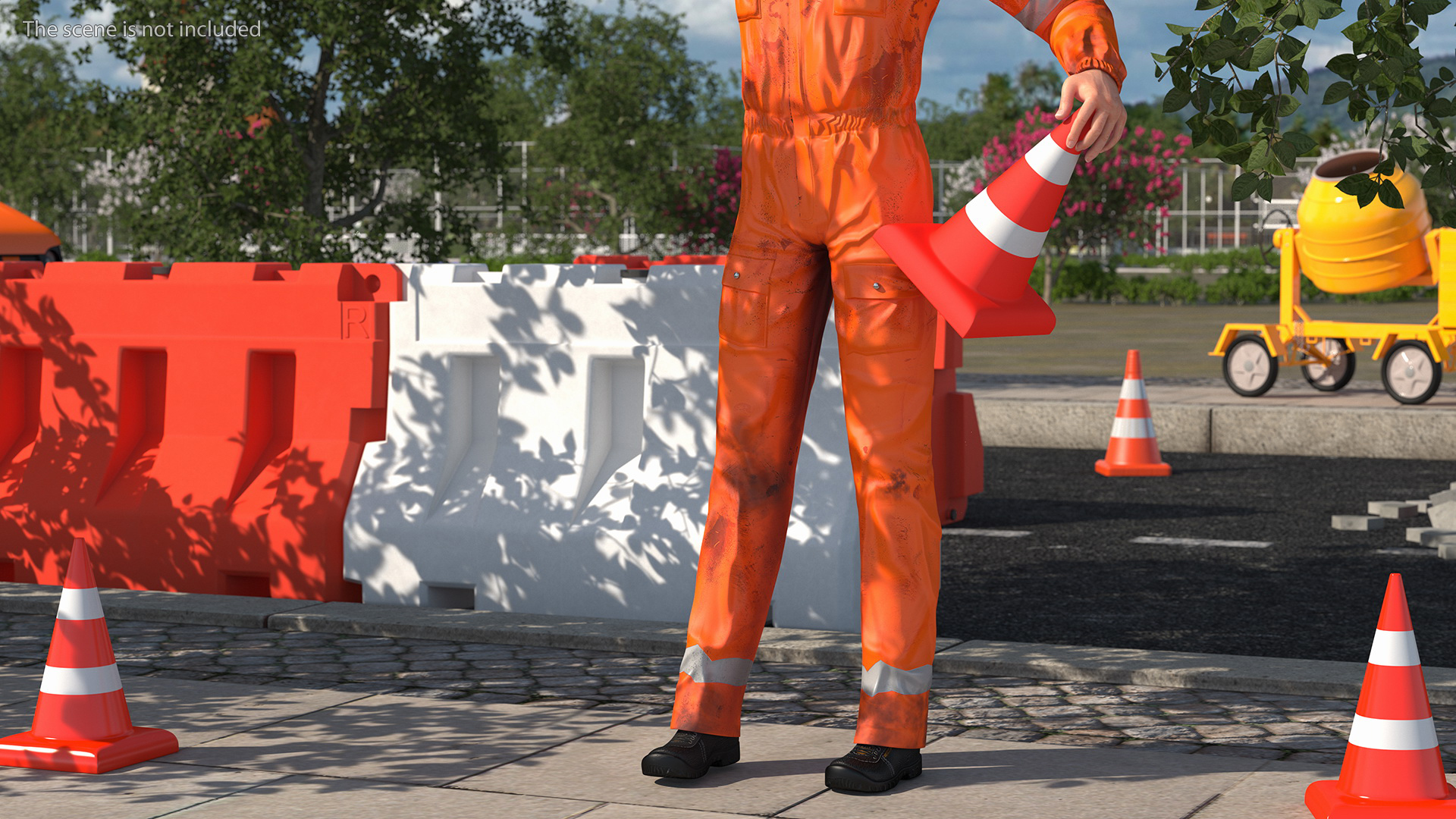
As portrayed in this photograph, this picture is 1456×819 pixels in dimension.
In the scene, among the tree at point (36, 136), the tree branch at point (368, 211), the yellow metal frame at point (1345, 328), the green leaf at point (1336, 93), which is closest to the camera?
the green leaf at point (1336, 93)

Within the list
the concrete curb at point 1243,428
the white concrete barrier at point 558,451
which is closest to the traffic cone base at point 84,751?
the white concrete barrier at point 558,451

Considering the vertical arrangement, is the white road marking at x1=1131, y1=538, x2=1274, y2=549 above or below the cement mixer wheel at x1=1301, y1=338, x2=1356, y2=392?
below

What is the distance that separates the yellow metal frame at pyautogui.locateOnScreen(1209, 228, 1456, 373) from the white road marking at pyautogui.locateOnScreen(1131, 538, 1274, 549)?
5803 mm

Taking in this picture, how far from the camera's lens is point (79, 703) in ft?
14.1

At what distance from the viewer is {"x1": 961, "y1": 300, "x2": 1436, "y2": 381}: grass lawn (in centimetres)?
1977

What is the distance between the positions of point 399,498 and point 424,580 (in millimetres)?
309

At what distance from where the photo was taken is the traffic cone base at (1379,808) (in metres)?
3.70

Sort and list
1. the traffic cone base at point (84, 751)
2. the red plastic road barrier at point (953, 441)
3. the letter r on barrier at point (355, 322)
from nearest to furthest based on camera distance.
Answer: the traffic cone base at point (84, 751), the letter r on barrier at point (355, 322), the red plastic road barrier at point (953, 441)

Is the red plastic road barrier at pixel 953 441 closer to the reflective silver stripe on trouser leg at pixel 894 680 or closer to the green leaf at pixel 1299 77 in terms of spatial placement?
the green leaf at pixel 1299 77

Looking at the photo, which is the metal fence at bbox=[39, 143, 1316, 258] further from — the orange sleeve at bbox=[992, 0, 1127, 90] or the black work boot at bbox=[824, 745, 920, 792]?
the black work boot at bbox=[824, 745, 920, 792]

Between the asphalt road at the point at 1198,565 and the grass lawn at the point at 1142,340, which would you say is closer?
the asphalt road at the point at 1198,565

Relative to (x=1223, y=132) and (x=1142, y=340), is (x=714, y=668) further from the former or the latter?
(x=1142, y=340)

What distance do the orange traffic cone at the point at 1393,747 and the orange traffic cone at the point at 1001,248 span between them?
100 cm

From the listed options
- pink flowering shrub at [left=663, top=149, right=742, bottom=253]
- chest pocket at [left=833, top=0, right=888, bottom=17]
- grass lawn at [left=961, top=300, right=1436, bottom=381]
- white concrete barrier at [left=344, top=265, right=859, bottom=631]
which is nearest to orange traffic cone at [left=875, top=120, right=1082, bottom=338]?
chest pocket at [left=833, top=0, right=888, bottom=17]
